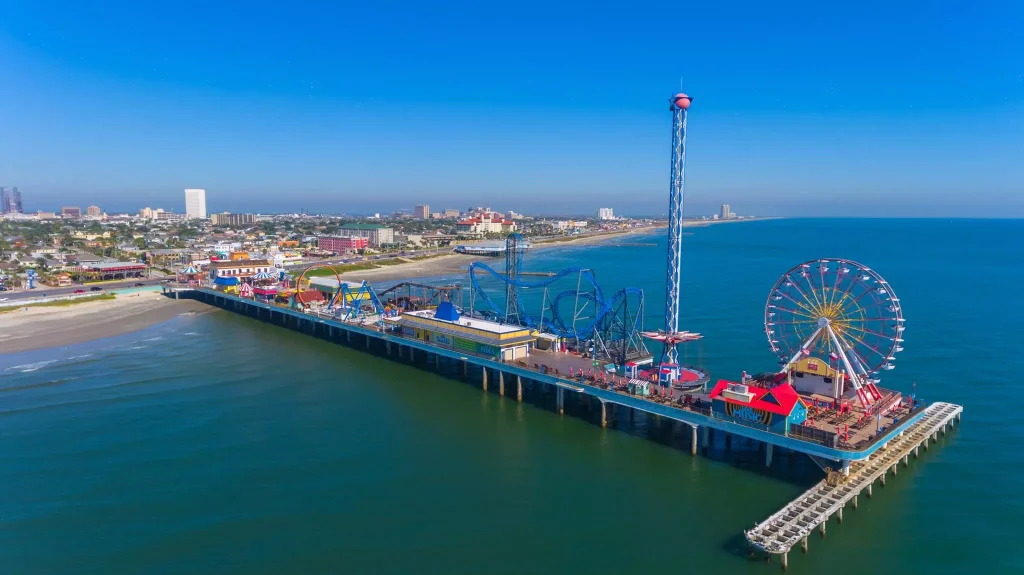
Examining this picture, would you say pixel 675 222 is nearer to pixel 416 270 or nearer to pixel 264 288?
pixel 264 288

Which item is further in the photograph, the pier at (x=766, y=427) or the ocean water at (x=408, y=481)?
the pier at (x=766, y=427)

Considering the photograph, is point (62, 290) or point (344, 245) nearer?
point (62, 290)

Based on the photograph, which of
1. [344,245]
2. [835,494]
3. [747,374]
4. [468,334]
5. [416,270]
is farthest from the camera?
[344,245]

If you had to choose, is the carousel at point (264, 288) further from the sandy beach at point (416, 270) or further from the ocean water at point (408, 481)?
the sandy beach at point (416, 270)

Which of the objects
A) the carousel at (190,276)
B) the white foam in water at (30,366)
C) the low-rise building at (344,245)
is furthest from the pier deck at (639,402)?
the low-rise building at (344,245)

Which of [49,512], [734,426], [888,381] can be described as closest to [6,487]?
[49,512]

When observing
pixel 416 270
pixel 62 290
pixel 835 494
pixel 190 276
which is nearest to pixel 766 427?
pixel 835 494
